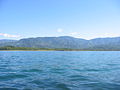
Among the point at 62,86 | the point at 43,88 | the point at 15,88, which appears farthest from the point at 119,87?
the point at 15,88

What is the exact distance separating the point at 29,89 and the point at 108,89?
26.3 ft

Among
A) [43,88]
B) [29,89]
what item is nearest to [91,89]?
[43,88]

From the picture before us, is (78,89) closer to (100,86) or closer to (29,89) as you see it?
(100,86)

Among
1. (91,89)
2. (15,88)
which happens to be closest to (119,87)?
(91,89)

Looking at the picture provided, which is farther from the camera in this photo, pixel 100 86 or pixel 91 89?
pixel 100 86

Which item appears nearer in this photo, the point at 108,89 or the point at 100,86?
the point at 108,89

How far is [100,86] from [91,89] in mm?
1770

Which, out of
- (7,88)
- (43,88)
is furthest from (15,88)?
(43,88)

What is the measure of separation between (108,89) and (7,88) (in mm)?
10331

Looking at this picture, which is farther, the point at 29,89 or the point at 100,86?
the point at 100,86

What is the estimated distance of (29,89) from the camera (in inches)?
533

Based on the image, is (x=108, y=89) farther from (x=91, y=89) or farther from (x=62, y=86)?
(x=62, y=86)

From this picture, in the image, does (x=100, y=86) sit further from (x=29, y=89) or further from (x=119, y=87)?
(x=29, y=89)

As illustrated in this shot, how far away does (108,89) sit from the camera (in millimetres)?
→ 14016
